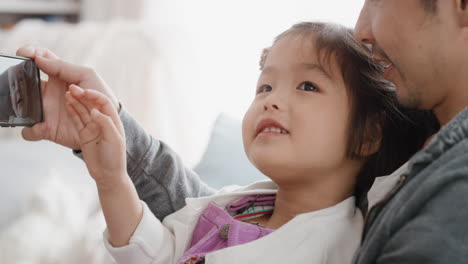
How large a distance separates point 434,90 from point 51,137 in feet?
2.19

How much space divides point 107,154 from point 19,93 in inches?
8.0

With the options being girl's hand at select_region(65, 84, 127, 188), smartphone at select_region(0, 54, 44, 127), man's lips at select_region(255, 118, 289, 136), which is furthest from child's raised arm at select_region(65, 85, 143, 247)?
man's lips at select_region(255, 118, 289, 136)

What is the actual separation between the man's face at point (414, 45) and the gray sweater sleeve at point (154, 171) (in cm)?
47

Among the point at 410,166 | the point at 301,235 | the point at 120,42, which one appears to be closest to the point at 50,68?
the point at 301,235

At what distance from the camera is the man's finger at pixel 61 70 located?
0.96 m

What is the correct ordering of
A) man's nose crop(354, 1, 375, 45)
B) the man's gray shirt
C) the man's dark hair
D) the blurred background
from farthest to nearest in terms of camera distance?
1. the blurred background
2. man's nose crop(354, 1, 375, 45)
3. the man's dark hair
4. the man's gray shirt

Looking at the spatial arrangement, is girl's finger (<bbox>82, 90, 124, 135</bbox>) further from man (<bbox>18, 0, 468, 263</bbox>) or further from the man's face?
the man's face

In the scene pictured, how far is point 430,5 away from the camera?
738 mm

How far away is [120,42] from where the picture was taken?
214 cm

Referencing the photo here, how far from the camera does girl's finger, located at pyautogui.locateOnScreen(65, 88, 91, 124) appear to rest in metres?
0.83

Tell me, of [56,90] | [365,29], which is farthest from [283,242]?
[56,90]

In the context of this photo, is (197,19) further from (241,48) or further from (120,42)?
(120,42)

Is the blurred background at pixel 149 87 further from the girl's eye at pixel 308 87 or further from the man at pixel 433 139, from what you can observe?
the man at pixel 433 139

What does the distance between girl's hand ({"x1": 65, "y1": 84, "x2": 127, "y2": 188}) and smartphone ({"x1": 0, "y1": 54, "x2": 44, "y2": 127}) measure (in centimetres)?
11
